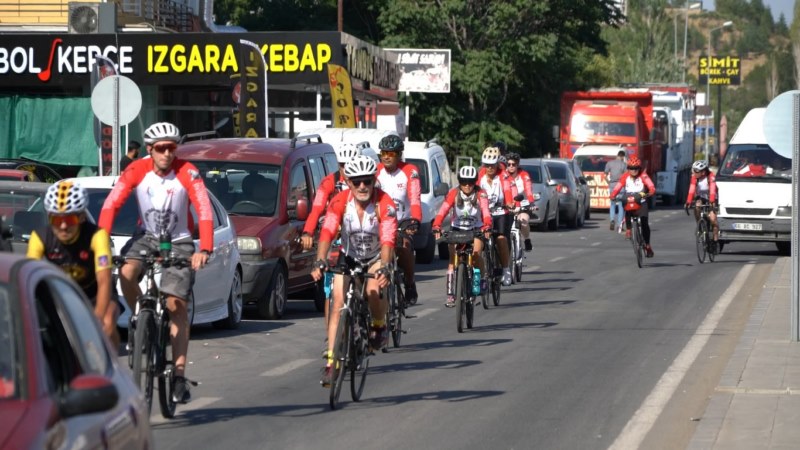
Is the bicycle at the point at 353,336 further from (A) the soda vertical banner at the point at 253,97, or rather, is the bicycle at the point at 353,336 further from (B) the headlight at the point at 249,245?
(A) the soda vertical banner at the point at 253,97

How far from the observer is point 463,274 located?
15359mm

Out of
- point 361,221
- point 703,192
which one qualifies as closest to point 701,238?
point 703,192

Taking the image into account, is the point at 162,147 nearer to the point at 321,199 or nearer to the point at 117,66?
the point at 321,199

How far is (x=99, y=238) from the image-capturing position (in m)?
8.44

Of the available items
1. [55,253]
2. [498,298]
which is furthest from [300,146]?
[55,253]

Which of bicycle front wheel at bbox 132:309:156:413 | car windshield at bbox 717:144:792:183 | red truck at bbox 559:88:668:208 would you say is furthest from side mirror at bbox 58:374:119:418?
red truck at bbox 559:88:668:208

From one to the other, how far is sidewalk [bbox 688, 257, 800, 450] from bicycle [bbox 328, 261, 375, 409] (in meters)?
2.30

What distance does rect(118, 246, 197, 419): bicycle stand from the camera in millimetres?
9320

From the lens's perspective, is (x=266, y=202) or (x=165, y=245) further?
(x=266, y=202)

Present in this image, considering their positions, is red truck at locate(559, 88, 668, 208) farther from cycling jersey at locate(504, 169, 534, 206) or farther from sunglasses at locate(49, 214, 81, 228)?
sunglasses at locate(49, 214, 81, 228)

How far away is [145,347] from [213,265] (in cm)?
498

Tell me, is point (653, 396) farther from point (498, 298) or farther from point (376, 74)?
point (376, 74)

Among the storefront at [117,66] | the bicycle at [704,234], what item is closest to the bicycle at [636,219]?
the bicycle at [704,234]

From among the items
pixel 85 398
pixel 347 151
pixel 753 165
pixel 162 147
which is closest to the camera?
pixel 85 398
